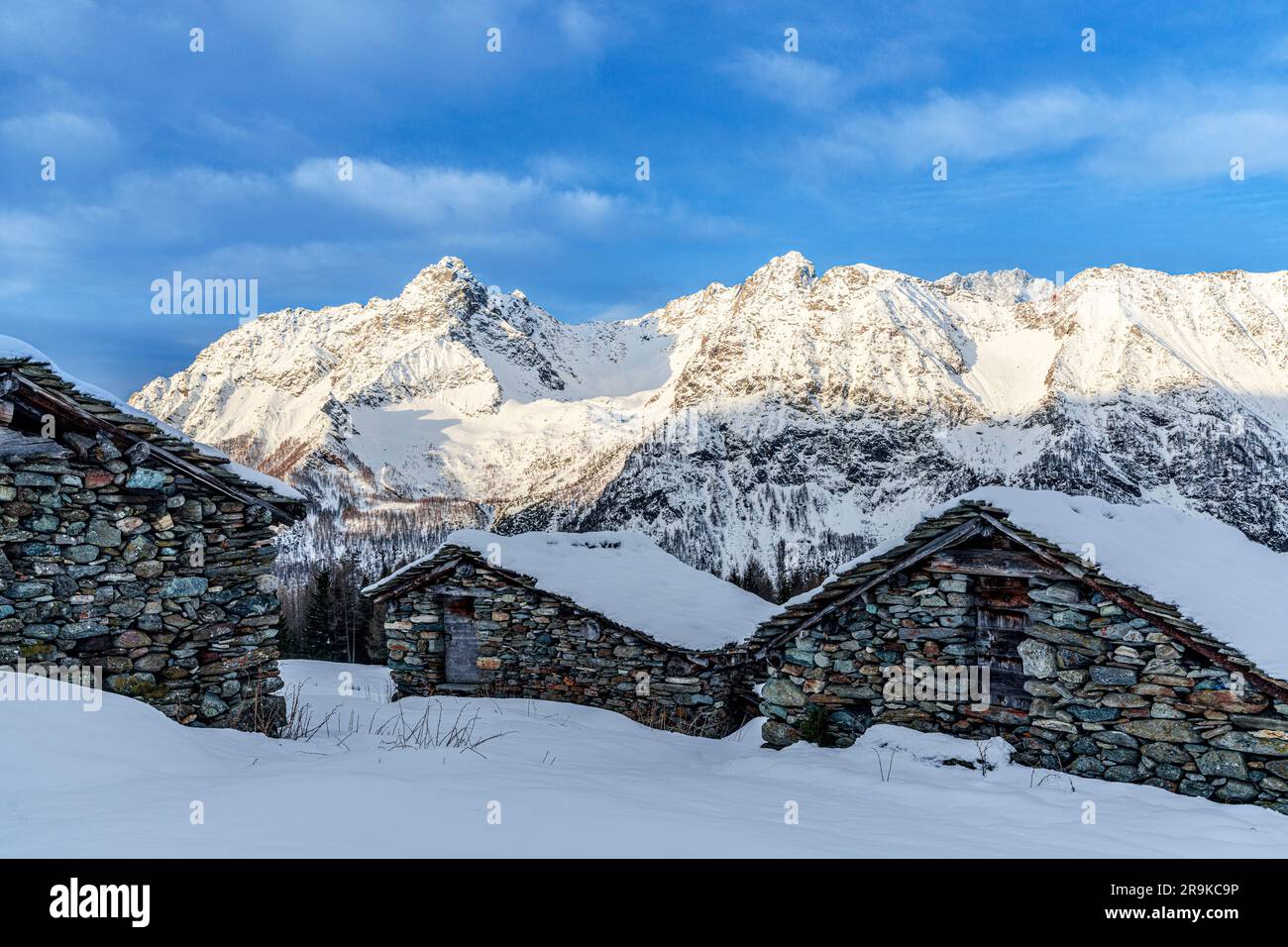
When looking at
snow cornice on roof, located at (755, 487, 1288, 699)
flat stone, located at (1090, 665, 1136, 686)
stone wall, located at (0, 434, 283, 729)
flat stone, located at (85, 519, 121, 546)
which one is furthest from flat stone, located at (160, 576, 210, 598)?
flat stone, located at (1090, 665, 1136, 686)

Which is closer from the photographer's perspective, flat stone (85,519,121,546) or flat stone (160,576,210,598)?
flat stone (85,519,121,546)

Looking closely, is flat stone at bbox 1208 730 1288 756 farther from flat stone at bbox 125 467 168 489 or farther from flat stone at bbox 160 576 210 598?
flat stone at bbox 125 467 168 489

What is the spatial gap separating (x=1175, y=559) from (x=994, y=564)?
190 cm

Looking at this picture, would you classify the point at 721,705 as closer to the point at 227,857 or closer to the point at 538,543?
the point at 538,543

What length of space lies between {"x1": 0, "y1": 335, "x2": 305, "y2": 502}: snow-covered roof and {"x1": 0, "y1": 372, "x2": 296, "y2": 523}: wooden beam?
18 cm

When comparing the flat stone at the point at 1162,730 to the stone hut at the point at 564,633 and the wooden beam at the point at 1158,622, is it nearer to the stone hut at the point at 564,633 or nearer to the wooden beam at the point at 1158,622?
the wooden beam at the point at 1158,622

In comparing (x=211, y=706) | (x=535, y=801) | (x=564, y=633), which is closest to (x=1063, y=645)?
(x=535, y=801)

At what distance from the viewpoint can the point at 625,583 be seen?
607 inches

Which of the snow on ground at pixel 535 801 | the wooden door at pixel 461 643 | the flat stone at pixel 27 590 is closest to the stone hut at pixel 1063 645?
the snow on ground at pixel 535 801

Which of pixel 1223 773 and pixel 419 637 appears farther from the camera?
pixel 419 637

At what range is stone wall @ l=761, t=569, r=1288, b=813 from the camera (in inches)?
284

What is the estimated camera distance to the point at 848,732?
9.66 m
